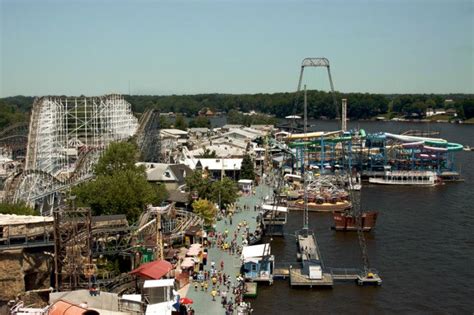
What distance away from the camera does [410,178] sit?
66.7m

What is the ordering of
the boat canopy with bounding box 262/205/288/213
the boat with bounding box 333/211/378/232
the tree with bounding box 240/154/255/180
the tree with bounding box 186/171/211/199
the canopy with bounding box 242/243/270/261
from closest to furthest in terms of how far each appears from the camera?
the canopy with bounding box 242/243/270/261 < the boat canopy with bounding box 262/205/288/213 < the boat with bounding box 333/211/378/232 < the tree with bounding box 186/171/211/199 < the tree with bounding box 240/154/255/180

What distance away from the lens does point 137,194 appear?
36219mm

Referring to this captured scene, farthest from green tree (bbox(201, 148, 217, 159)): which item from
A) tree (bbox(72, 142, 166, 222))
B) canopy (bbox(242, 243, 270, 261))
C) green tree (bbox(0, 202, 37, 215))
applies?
green tree (bbox(0, 202, 37, 215))

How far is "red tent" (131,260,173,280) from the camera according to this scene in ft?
86.9

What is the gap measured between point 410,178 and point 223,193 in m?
29.1

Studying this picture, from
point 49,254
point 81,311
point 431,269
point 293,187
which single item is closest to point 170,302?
point 81,311

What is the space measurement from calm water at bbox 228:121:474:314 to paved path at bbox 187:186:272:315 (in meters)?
2.19

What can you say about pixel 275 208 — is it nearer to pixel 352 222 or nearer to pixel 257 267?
pixel 352 222

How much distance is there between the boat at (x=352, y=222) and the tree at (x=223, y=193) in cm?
836

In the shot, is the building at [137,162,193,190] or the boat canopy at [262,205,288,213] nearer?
the boat canopy at [262,205,288,213]

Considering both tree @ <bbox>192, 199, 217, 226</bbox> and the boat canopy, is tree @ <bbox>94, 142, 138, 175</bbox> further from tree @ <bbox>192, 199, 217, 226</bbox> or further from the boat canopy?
the boat canopy

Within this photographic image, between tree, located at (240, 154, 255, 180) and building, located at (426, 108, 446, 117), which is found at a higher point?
building, located at (426, 108, 446, 117)

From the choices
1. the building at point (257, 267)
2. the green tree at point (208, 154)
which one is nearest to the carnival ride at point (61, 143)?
the green tree at point (208, 154)

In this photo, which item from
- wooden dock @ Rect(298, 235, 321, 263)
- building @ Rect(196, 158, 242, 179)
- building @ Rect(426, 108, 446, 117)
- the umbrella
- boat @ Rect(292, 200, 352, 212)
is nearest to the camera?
the umbrella
